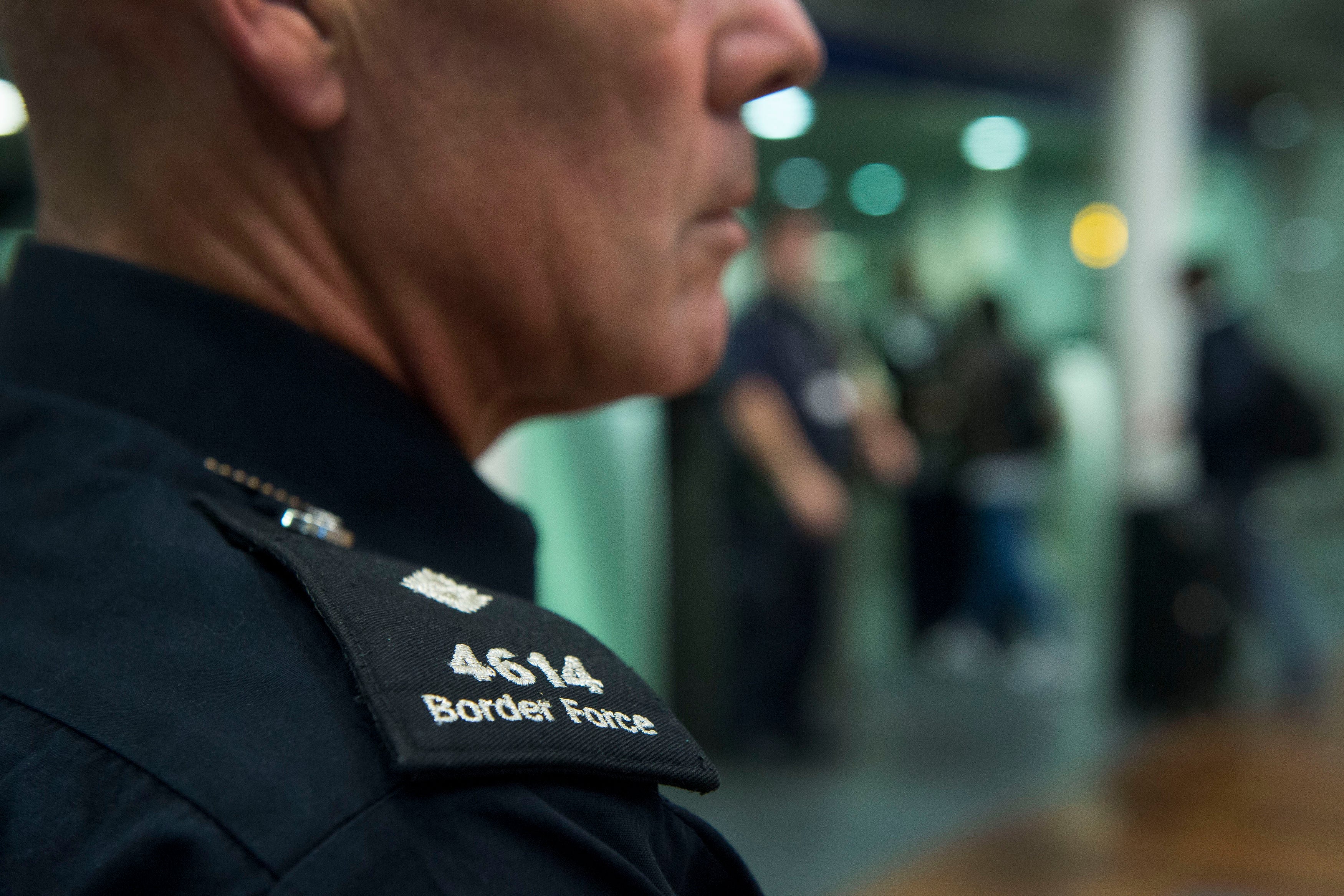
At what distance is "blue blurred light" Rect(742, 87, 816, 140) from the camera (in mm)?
5809

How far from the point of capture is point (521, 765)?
0.35 meters

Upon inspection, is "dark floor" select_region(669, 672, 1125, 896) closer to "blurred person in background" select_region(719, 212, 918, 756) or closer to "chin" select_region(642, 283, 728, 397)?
"blurred person in background" select_region(719, 212, 918, 756)

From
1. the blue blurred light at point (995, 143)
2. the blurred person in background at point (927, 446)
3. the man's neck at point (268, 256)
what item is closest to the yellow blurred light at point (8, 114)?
the blurred person in background at point (927, 446)

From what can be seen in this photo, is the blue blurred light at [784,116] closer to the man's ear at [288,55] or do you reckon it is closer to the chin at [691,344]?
the chin at [691,344]

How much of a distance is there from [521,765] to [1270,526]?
4438 millimetres

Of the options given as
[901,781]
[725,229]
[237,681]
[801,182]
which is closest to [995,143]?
[801,182]

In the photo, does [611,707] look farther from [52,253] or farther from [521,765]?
[52,253]

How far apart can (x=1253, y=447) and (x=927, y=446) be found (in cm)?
124

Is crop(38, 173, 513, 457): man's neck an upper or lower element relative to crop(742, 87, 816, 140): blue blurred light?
lower

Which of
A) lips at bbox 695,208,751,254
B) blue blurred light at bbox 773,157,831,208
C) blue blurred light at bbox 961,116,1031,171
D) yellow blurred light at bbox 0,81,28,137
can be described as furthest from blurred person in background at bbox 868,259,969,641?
lips at bbox 695,208,751,254

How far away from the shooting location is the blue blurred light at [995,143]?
680cm

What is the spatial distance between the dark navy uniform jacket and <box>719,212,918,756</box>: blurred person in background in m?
2.76

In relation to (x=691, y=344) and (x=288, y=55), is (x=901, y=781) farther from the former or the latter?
(x=288, y=55)

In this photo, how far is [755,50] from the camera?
0.59m
